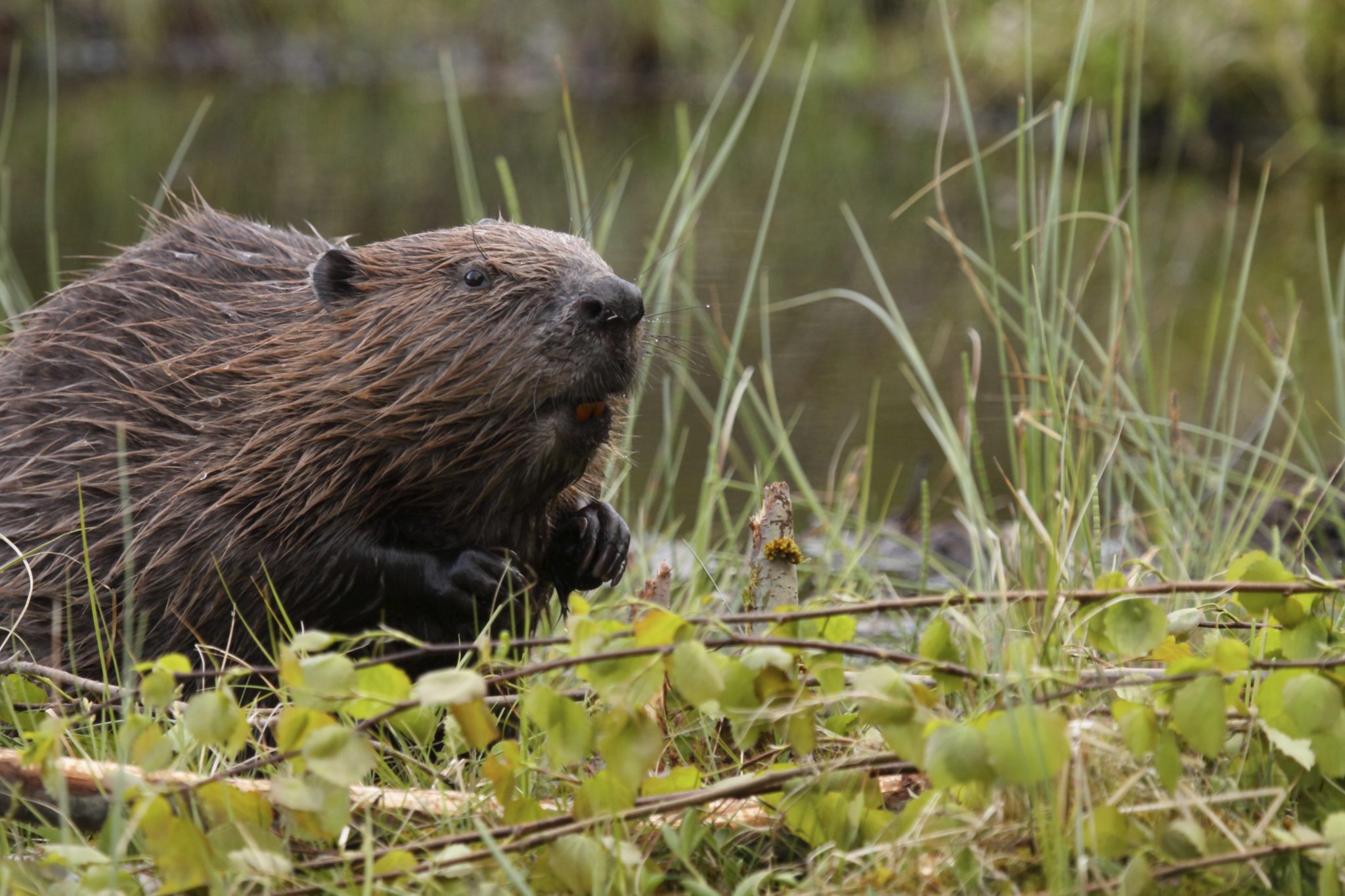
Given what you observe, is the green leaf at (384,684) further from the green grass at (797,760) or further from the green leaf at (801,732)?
the green leaf at (801,732)

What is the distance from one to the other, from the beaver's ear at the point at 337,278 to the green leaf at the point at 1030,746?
4.36ft

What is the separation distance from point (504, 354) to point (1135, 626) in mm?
947

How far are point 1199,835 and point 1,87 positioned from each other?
1463 cm

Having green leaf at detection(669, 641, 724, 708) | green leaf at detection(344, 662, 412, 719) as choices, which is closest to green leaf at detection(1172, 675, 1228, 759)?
green leaf at detection(669, 641, 724, 708)

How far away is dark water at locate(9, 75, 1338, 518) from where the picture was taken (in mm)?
6215

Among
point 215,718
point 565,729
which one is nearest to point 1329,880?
point 565,729

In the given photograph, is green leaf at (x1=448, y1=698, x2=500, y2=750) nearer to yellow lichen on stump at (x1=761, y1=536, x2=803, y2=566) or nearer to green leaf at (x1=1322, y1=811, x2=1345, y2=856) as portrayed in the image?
yellow lichen on stump at (x1=761, y1=536, x2=803, y2=566)

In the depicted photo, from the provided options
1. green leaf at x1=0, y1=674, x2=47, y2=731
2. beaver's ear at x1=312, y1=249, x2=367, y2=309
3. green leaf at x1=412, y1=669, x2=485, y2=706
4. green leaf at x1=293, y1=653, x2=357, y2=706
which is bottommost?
green leaf at x1=0, y1=674, x2=47, y2=731

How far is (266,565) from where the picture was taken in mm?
2275

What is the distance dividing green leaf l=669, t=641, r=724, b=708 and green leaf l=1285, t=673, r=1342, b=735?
0.56 metres

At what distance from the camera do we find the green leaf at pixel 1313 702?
4.89ft

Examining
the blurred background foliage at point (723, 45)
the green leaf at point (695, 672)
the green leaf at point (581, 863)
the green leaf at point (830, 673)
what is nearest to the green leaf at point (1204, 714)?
the green leaf at point (830, 673)

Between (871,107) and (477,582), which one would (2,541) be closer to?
(477,582)

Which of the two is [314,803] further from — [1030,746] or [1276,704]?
[1276,704]
